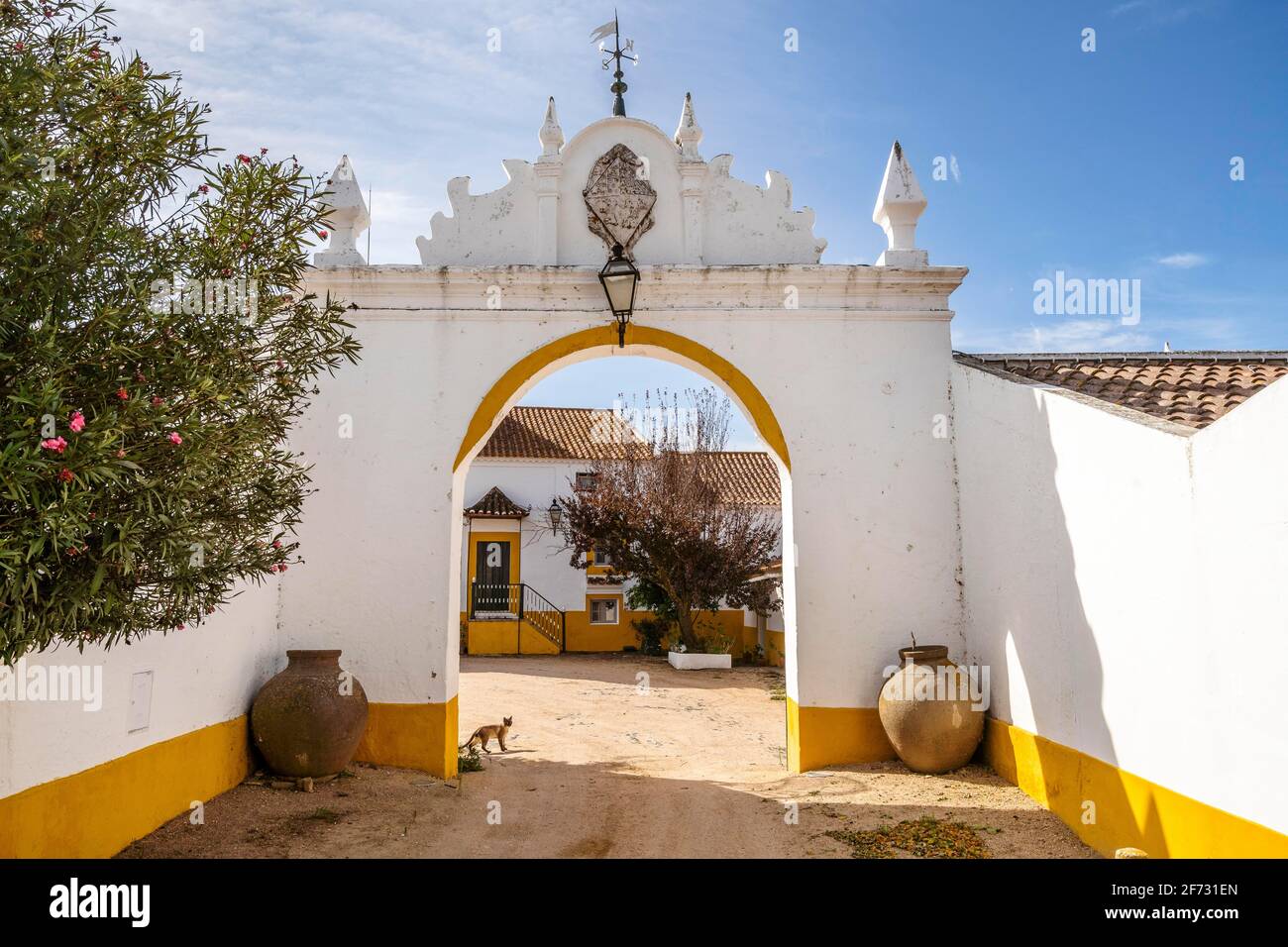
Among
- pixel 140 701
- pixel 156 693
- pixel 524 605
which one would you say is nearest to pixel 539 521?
pixel 524 605

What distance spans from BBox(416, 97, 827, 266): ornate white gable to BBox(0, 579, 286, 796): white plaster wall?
3247 mm

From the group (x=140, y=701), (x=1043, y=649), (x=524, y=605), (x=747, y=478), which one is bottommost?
(x=524, y=605)

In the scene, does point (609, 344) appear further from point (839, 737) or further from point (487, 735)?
point (487, 735)

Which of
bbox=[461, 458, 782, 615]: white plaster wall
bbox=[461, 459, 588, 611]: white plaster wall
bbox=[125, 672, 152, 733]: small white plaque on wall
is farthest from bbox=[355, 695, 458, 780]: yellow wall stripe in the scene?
bbox=[461, 459, 588, 611]: white plaster wall

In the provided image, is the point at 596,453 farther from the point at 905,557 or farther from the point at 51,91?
the point at 51,91

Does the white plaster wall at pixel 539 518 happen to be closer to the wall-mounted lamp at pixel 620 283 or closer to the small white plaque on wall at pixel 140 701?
the wall-mounted lamp at pixel 620 283

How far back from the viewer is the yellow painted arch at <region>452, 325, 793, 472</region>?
713cm

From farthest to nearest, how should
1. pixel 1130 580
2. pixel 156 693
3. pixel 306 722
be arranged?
pixel 306 722, pixel 156 693, pixel 1130 580

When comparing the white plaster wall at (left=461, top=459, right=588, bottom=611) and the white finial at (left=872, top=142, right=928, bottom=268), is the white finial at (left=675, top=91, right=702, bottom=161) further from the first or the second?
the white plaster wall at (left=461, top=459, right=588, bottom=611)

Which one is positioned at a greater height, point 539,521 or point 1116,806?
point 539,521

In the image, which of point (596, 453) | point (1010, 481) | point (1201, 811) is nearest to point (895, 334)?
point (1010, 481)

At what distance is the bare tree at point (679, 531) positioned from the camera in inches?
715

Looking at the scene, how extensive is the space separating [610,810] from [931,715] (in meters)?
2.39

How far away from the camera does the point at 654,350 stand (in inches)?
298
